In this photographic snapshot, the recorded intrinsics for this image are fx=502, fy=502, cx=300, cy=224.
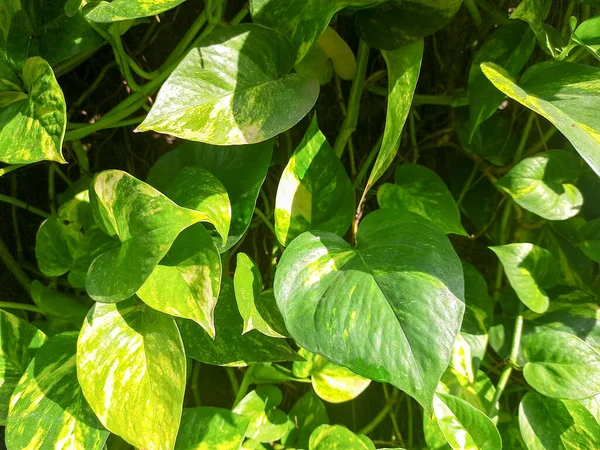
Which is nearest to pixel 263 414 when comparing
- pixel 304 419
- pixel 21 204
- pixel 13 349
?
pixel 304 419

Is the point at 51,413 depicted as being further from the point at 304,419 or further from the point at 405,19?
the point at 405,19

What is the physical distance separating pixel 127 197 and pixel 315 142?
0.75ft

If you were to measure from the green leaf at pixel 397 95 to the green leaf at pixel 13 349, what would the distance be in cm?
45

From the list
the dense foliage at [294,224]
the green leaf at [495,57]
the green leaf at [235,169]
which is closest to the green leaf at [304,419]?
the dense foliage at [294,224]

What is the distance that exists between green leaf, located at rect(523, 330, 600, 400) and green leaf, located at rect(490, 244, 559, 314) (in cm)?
5

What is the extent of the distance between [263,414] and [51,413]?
31 cm

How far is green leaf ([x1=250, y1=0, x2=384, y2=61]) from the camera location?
0.51 meters

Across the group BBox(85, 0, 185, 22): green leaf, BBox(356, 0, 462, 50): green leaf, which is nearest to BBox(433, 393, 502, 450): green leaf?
BBox(356, 0, 462, 50): green leaf

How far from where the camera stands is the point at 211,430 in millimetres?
644

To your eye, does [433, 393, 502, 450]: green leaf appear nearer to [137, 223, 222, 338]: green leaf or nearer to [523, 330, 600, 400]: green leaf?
[523, 330, 600, 400]: green leaf

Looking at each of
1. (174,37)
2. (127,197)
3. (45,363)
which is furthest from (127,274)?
(174,37)

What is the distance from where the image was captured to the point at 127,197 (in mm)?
463

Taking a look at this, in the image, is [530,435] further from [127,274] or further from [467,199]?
[127,274]

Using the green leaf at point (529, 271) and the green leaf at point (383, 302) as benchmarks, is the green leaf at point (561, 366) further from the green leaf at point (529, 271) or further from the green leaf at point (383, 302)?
the green leaf at point (383, 302)
